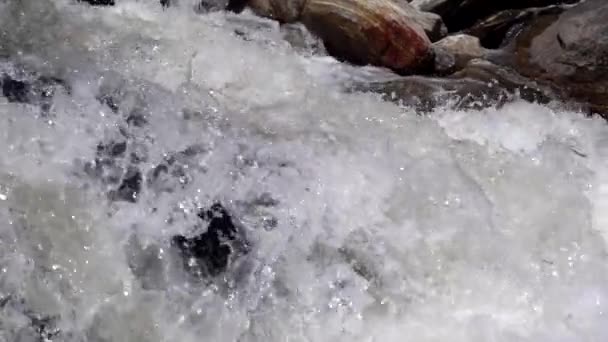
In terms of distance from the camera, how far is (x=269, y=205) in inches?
103

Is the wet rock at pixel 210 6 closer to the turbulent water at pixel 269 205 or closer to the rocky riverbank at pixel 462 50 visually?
the rocky riverbank at pixel 462 50

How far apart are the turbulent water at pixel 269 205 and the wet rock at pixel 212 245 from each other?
0.02 metres

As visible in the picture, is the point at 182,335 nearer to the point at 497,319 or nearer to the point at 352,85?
the point at 497,319

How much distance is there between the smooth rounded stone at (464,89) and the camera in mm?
3279

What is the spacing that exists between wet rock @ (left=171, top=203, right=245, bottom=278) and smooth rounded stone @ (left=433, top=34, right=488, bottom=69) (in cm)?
173

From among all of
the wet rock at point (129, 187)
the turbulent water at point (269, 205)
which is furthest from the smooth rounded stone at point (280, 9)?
the wet rock at point (129, 187)

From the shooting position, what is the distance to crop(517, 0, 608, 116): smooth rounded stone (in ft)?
11.0

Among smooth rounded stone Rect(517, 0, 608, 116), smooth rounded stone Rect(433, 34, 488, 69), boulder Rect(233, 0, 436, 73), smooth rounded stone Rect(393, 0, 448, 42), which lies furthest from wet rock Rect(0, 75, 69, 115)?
smooth rounded stone Rect(517, 0, 608, 116)

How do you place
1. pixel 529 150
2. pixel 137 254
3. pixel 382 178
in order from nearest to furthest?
pixel 137 254 < pixel 382 178 < pixel 529 150

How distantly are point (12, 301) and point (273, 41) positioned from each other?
186 centimetres

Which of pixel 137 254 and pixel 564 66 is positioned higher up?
pixel 564 66

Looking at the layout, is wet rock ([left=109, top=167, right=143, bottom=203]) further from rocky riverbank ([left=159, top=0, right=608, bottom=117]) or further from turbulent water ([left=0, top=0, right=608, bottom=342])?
rocky riverbank ([left=159, top=0, right=608, bottom=117])

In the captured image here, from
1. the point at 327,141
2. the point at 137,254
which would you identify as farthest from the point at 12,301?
the point at 327,141

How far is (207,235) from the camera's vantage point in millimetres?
2535
